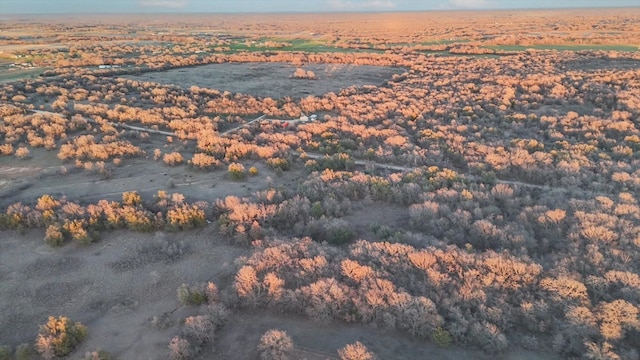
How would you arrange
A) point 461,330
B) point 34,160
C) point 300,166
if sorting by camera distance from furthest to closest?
point 34,160
point 300,166
point 461,330

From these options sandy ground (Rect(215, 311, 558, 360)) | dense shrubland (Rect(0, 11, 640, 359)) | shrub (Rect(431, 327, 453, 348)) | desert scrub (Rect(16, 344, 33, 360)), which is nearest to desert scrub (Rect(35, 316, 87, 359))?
desert scrub (Rect(16, 344, 33, 360))

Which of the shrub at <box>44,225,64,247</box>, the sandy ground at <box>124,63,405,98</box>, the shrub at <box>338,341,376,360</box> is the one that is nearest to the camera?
the shrub at <box>338,341,376,360</box>

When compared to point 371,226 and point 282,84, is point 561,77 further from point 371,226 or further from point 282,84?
point 371,226

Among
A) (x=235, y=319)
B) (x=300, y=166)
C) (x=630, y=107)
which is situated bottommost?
(x=235, y=319)

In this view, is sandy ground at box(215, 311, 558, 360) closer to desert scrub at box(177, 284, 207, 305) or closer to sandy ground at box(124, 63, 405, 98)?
desert scrub at box(177, 284, 207, 305)

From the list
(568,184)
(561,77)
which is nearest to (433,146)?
(568,184)

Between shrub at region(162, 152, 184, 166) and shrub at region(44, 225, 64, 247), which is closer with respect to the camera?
shrub at region(44, 225, 64, 247)

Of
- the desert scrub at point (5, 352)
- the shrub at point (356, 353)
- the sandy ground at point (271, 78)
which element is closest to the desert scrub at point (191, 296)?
the desert scrub at point (5, 352)
